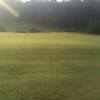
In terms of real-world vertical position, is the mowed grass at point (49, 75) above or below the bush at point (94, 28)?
below

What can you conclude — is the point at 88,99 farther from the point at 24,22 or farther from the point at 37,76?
the point at 24,22

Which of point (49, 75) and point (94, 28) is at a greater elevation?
point (94, 28)

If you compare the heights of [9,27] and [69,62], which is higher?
[9,27]

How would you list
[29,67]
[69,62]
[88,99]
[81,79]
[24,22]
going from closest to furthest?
[88,99] → [81,79] → [29,67] → [69,62] → [24,22]

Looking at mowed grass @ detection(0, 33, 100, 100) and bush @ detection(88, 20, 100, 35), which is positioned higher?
bush @ detection(88, 20, 100, 35)

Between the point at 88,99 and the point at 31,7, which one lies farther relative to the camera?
the point at 31,7

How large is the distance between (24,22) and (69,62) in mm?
20590

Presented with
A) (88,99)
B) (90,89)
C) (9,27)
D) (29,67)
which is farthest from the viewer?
(9,27)

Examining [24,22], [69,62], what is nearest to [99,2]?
[24,22]

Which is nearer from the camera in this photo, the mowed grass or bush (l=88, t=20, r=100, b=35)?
the mowed grass

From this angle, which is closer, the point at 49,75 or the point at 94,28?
the point at 49,75

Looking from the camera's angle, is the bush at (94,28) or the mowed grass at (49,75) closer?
the mowed grass at (49,75)

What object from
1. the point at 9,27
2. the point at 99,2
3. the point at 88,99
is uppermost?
the point at 99,2

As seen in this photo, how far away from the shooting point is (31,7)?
3344 centimetres
